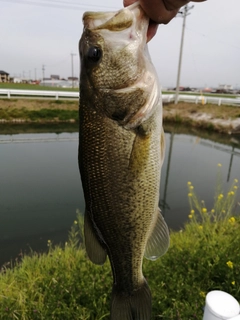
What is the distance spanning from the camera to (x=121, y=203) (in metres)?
1.52

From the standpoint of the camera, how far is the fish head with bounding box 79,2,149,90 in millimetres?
1413

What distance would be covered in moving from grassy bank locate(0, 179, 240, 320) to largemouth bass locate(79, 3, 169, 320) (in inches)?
65.9

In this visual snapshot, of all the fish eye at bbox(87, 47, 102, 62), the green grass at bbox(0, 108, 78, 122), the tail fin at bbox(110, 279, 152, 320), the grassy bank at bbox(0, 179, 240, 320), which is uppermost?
the fish eye at bbox(87, 47, 102, 62)

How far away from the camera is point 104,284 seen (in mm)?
3076

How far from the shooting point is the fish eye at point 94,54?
1.45m

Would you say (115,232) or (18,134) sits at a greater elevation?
(115,232)

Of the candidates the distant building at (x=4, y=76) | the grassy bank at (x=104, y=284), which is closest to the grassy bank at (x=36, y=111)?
the grassy bank at (x=104, y=284)

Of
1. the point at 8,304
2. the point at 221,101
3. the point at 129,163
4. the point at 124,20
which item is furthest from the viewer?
the point at 221,101

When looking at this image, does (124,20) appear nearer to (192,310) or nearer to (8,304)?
(192,310)

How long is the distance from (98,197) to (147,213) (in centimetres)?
31

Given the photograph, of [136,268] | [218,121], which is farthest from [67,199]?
[218,121]

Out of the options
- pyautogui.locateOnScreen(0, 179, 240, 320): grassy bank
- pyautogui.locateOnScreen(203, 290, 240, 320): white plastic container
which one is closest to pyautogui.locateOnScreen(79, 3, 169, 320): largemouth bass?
pyautogui.locateOnScreen(203, 290, 240, 320): white plastic container

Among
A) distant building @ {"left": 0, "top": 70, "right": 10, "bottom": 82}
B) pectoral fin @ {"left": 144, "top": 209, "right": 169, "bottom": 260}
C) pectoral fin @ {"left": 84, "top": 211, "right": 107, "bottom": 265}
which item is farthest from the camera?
distant building @ {"left": 0, "top": 70, "right": 10, "bottom": 82}

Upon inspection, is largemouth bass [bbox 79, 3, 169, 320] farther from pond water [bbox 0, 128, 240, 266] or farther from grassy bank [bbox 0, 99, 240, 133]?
grassy bank [bbox 0, 99, 240, 133]
